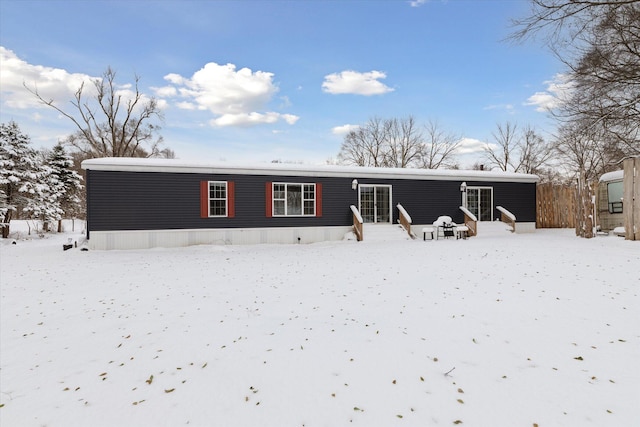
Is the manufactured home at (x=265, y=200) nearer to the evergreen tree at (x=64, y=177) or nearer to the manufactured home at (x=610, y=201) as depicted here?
the manufactured home at (x=610, y=201)

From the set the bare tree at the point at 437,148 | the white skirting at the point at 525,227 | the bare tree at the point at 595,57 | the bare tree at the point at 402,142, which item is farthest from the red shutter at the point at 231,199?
the bare tree at the point at 437,148

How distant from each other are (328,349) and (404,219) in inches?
474

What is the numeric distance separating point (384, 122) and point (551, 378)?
37.0m

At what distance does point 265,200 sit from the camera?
44.8 feet

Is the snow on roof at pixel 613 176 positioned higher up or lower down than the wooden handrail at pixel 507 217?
higher up

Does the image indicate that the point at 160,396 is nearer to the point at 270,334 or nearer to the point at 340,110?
the point at 270,334

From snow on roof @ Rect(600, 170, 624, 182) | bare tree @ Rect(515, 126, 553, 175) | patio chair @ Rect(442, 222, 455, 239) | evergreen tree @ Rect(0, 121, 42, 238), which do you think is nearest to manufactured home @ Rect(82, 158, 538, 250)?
patio chair @ Rect(442, 222, 455, 239)

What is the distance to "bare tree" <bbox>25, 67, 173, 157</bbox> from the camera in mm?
25109

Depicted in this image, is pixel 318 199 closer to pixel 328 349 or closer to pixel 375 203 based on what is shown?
pixel 375 203

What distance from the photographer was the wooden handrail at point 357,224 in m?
13.9

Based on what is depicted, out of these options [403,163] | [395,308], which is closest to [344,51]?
[403,163]

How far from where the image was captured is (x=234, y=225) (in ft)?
43.7

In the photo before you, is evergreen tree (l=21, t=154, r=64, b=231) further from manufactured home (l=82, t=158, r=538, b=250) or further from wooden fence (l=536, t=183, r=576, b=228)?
wooden fence (l=536, t=183, r=576, b=228)

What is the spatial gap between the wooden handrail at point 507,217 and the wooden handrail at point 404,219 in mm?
A: 5540
